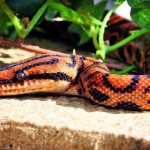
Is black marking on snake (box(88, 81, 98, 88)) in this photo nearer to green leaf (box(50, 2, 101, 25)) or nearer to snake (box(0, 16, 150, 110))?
snake (box(0, 16, 150, 110))

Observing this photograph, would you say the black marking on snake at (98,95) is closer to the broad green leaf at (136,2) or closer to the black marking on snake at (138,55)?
the broad green leaf at (136,2)

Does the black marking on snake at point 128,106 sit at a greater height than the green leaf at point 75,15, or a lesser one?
lesser

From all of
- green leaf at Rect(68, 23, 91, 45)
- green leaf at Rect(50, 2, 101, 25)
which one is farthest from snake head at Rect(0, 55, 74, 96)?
Result: green leaf at Rect(68, 23, 91, 45)

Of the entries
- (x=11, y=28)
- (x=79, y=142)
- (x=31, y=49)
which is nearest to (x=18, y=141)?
(x=79, y=142)

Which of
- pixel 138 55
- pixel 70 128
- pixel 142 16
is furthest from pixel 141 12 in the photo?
pixel 70 128

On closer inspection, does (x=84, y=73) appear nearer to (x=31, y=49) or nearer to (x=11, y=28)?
(x=31, y=49)

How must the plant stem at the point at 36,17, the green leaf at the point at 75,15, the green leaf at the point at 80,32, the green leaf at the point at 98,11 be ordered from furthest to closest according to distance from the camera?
the green leaf at the point at 80,32 → the green leaf at the point at 98,11 → the green leaf at the point at 75,15 → the plant stem at the point at 36,17

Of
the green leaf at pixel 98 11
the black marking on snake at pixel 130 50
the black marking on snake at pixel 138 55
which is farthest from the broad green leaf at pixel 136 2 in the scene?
the black marking on snake at pixel 130 50

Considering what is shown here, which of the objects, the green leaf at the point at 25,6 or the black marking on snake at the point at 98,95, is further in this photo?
the green leaf at the point at 25,6
